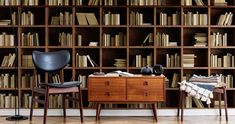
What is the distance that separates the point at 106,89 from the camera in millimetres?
6008

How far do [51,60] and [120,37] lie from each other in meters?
1.16

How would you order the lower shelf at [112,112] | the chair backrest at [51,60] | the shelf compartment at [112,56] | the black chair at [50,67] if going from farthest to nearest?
the shelf compartment at [112,56] < the lower shelf at [112,112] < the chair backrest at [51,60] < the black chair at [50,67]

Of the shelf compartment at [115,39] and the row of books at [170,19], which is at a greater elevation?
the row of books at [170,19]

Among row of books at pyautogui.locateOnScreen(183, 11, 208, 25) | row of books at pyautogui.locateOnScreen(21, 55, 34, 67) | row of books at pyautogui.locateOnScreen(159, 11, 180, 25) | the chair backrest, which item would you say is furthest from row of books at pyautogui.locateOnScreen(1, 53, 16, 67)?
row of books at pyautogui.locateOnScreen(183, 11, 208, 25)

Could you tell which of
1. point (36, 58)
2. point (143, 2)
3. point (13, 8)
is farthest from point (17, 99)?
point (143, 2)

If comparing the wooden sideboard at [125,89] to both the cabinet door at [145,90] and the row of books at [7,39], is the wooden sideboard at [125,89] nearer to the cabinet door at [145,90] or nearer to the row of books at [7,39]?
the cabinet door at [145,90]

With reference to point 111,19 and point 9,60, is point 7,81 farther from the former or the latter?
point 111,19

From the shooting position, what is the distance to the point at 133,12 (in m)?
6.66

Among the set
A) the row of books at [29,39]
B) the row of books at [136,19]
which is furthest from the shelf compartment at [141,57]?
the row of books at [29,39]

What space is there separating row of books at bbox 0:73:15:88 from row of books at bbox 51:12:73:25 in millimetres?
1078

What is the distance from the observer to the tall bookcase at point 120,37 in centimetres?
652

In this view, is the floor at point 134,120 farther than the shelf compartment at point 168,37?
No

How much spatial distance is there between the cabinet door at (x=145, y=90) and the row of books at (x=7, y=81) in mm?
1877

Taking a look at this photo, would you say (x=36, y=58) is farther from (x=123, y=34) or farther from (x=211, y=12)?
(x=211, y=12)
